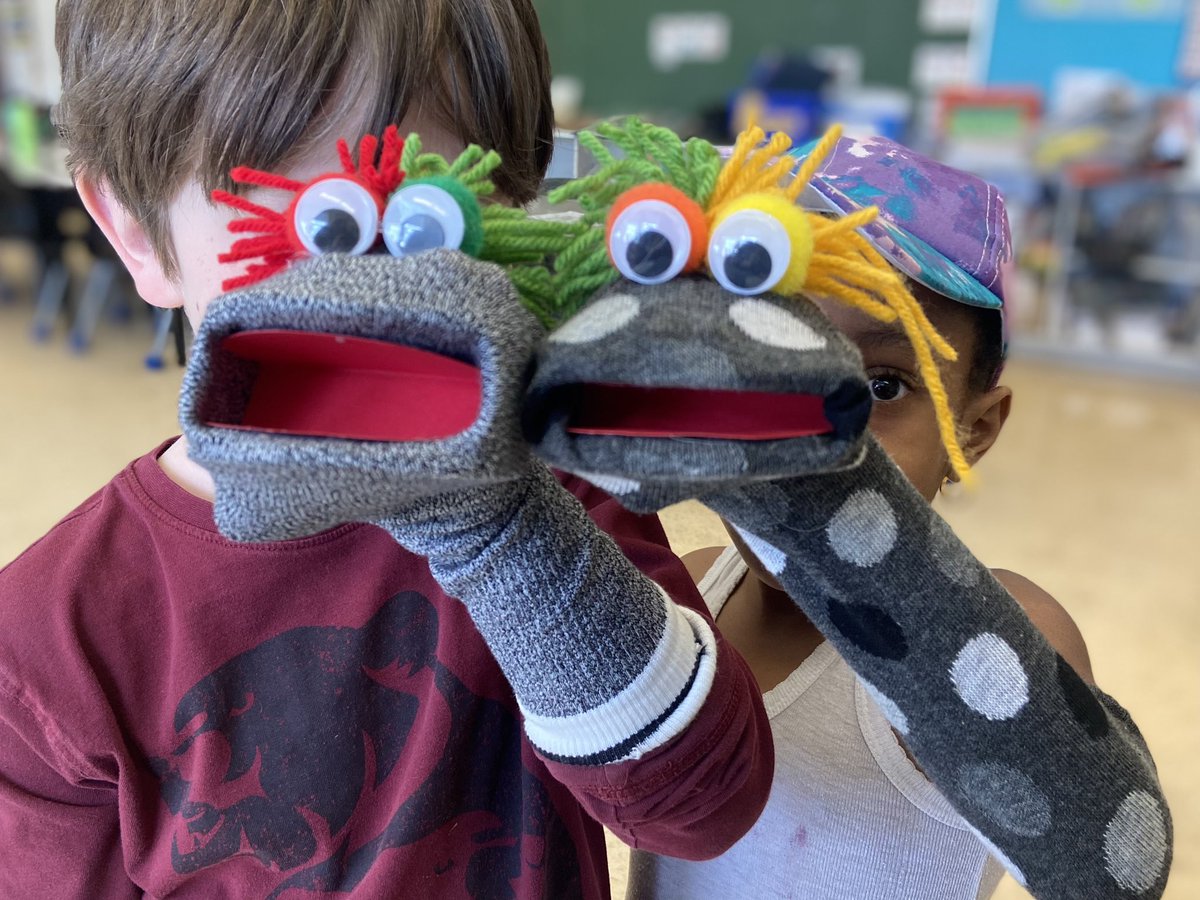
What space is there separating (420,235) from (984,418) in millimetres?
433

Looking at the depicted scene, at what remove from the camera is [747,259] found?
311 mm

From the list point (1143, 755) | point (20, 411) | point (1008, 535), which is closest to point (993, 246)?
point (1143, 755)

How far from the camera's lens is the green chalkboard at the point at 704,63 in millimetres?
3576

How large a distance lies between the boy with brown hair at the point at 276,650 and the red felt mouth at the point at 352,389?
11 centimetres

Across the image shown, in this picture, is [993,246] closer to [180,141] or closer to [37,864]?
[180,141]

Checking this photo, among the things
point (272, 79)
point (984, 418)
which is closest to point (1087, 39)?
point (984, 418)

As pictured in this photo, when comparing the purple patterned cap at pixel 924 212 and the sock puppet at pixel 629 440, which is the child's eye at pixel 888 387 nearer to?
the purple patterned cap at pixel 924 212

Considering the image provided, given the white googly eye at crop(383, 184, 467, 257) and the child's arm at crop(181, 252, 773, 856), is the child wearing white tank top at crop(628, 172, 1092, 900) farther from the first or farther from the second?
the white googly eye at crop(383, 184, 467, 257)

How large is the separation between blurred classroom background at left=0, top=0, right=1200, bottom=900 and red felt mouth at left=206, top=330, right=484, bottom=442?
4.66ft

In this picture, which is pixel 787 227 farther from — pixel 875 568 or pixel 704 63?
pixel 704 63

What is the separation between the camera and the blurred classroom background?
6.32 feet

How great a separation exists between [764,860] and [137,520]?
15.5 inches

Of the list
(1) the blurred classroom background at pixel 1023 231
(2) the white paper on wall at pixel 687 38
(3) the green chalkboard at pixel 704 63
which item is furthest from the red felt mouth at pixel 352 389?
(2) the white paper on wall at pixel 687 38

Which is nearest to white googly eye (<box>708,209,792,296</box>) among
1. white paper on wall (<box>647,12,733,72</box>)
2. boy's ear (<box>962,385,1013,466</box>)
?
boy's ear (<box>962,385,1013,466</box>)
